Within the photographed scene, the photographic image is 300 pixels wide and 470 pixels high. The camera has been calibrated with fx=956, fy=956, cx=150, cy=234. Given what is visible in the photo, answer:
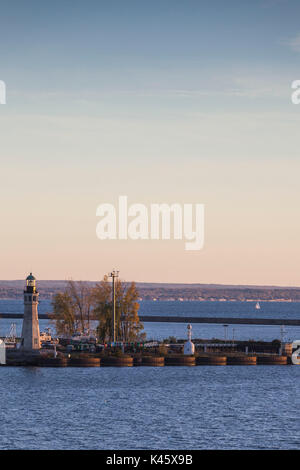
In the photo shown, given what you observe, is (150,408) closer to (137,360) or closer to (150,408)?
(150,408)

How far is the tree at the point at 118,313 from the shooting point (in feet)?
469

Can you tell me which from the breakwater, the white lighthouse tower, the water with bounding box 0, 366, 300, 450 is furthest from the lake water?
the white lighthouse tower

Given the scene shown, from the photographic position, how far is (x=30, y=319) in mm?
122750

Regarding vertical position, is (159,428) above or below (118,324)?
below

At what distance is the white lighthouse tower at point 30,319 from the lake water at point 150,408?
3.79m

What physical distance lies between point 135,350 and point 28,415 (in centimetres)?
5046

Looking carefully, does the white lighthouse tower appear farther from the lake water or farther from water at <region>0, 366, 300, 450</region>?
water at <region>0, 366, 300, 450</region>

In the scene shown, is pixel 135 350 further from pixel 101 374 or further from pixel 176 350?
pixel 101 374

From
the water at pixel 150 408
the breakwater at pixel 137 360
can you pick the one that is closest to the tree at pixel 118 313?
the breakwater at pixel 137 360

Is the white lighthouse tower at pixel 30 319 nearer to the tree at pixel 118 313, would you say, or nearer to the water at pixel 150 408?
the water at pixel 150 408

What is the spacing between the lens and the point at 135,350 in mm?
135125

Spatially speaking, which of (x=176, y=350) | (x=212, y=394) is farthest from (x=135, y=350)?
(x=212, y=394)

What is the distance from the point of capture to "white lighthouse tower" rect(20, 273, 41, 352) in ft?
401

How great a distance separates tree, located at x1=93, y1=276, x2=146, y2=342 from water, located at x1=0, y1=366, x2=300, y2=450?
1824 cm
